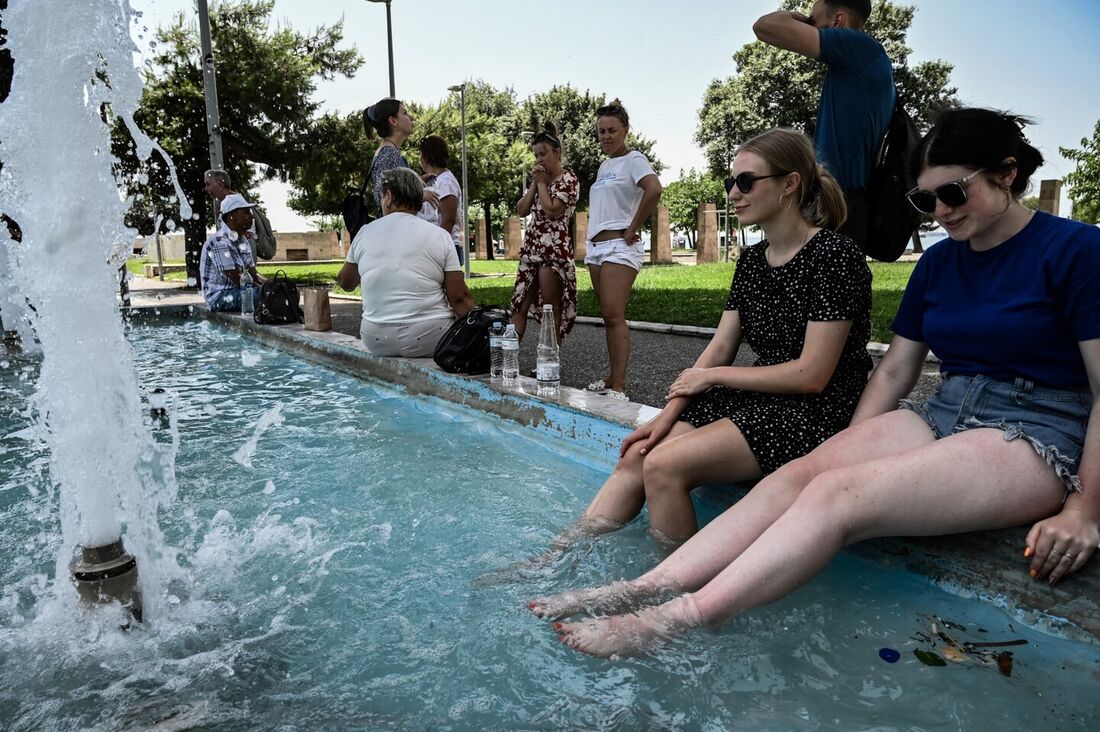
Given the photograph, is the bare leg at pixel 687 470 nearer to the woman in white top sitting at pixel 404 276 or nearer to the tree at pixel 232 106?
the woman in white top sitting at pixel 404 276

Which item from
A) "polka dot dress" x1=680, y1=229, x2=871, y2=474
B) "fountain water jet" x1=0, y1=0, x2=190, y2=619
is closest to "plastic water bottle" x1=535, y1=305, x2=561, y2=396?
"polka dot dress" x1=680, y1=229, x2=871, y2=474

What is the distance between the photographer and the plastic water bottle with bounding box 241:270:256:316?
10227 millimetres

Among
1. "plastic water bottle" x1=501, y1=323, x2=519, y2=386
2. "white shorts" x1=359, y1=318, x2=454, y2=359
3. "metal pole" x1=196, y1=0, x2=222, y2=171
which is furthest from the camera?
"metal pole" x1=196, y1=0, x2=222, y2=171

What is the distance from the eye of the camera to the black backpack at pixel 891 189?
358 centimetres

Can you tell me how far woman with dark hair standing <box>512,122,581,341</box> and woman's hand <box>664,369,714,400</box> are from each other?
10.2 ft

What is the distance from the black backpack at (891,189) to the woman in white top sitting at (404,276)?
10.4ft

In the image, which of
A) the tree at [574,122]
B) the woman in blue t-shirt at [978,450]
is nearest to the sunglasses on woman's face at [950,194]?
the woman in blue t-shirt at [978,450]

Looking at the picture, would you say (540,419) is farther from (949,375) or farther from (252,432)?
(949,375)

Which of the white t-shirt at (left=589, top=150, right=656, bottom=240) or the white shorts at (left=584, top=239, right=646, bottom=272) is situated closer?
the white shorts at (left=584, top=239, right=646, bottom=272)

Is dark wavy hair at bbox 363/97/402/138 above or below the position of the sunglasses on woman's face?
above

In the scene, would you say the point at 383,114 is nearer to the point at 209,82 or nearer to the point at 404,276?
the point at 404,276

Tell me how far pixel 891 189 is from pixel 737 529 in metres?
2.04

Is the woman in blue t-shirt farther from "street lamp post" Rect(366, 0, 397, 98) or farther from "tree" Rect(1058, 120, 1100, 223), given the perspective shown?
"tree" Rect(1058, 120, 1100, 223)

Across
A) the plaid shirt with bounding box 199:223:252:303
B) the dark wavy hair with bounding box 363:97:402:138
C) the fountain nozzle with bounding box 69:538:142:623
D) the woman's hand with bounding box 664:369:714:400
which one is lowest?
the fountain nozzle with bounding box 69:538:142:623
